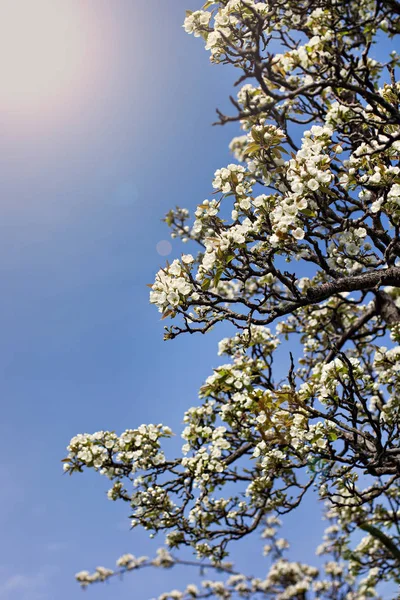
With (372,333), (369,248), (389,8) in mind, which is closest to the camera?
(389,8)

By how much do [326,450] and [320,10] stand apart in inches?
214

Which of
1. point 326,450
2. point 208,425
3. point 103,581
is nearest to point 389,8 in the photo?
point 326,450

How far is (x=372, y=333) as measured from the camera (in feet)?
29.3

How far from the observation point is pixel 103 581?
50.0 ft

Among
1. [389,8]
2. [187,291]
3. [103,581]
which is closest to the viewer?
[187,291]

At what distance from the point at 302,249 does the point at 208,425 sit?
3920 millimetres

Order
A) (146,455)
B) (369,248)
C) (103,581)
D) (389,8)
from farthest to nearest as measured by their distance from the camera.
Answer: (103,581), (146,455), (369,248), (389,8)

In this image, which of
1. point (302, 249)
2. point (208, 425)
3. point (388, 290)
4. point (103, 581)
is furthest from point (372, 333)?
point (103, 581)

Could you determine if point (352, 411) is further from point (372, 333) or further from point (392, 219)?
point (372, 333)

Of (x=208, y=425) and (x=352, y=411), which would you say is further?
(x=208, y=425)

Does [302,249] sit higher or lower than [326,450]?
higher

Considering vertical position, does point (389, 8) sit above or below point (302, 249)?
above

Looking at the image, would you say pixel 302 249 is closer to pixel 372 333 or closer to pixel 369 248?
pixel 369 248

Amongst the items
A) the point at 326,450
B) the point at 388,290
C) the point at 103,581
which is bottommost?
the point at 326,450
